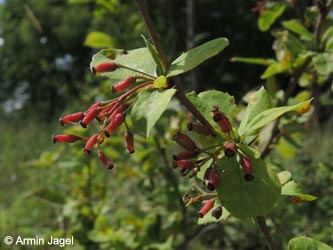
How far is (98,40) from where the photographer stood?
2055 mm

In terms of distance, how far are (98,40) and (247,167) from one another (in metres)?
1.48

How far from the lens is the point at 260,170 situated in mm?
717

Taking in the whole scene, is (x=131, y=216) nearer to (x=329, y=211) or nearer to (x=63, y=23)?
(x=329, y=211)

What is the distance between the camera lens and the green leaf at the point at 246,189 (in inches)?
27.2

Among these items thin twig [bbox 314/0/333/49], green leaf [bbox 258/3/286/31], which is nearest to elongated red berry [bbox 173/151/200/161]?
thin twig [bbox 314/0/333/49]

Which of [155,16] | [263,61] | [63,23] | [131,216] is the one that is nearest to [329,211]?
[131,216]

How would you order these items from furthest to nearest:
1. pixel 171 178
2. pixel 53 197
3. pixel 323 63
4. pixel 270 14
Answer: pixel 53 197, pixel 171 178, pixel 270 14, pixel 323 63

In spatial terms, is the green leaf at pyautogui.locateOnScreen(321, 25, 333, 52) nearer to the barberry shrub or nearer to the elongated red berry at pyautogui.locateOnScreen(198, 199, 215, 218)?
the barberry shrub

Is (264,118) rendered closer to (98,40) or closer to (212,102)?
(212,102)

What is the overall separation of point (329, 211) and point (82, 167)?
3.60 ft

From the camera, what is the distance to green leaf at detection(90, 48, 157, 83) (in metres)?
0.76

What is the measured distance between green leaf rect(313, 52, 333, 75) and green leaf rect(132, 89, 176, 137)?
1.98 feet

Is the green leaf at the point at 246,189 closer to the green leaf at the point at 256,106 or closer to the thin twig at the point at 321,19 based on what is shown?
the green leaf at the point at 256,106

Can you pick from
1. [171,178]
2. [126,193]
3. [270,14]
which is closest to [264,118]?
[270,14]
